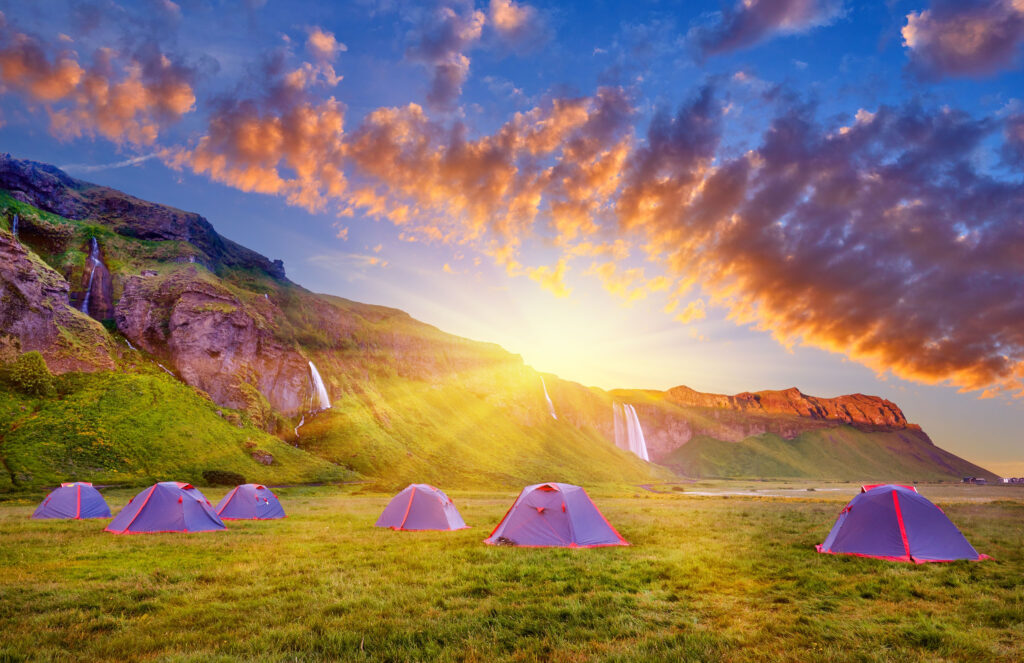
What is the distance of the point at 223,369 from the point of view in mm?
85500

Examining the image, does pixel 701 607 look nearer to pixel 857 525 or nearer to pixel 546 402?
pixel 857 525

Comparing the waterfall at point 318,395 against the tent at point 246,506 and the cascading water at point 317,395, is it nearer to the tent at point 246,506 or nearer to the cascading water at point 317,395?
the cascading water at point 317,395

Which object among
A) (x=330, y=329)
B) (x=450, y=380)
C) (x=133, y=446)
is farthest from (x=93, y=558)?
(x=450, y=380)

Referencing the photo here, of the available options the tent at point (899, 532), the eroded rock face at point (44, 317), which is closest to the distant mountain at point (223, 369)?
the eroded rock face at point (44, 317)

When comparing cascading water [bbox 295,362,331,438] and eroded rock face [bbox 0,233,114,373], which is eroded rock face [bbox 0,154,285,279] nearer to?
cascading water [bbox 295,362,331,438]

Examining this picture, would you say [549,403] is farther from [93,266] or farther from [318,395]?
[93,266]

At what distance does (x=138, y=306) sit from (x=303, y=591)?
9862cm

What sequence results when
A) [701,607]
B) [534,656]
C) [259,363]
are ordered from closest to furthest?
1. [534,656]
2. [701,607]
3. [259,363]

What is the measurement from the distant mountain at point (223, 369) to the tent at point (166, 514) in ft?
114

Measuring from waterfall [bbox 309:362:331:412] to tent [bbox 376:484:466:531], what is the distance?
84.0 m

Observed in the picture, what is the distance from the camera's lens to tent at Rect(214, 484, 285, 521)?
25.1 meters

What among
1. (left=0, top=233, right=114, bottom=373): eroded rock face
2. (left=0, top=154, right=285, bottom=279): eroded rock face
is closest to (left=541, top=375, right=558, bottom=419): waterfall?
(left=0, top=154, right=285, bottom=279): eroded rock face

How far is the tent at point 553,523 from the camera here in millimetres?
16156

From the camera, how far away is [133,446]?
54.3 meters
